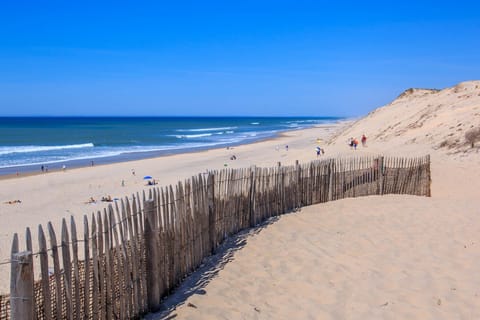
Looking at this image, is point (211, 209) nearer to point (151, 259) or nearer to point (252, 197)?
point (252, 197)

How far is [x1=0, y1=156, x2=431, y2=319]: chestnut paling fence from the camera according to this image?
3414 millimetres

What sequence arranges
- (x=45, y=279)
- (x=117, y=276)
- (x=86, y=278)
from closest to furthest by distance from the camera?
(x=45, y=279)
(x=86, y=278)
(x=117, y=276)

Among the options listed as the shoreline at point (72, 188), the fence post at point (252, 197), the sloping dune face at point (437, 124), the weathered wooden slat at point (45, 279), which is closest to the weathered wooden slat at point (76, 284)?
the weathered wooden slat at point (45, 279)

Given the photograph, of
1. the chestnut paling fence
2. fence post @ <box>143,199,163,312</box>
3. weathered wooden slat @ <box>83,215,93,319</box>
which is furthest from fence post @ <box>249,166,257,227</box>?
weathered wooden slat @ <box>83,215,93,319</box>

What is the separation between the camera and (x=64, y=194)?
17.3m

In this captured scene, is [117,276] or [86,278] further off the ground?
[86,278]

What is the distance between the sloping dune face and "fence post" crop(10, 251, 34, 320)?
53.6ft

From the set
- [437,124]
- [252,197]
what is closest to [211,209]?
[252,197]

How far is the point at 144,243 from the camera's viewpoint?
15.9ft

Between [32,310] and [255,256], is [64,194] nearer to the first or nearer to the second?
[255,256]

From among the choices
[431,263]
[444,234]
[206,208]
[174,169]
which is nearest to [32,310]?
[206,208]

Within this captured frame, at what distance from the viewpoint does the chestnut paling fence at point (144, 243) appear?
3.41 metres

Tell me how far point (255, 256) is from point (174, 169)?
1857cm

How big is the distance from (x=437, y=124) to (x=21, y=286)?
22.8 m
